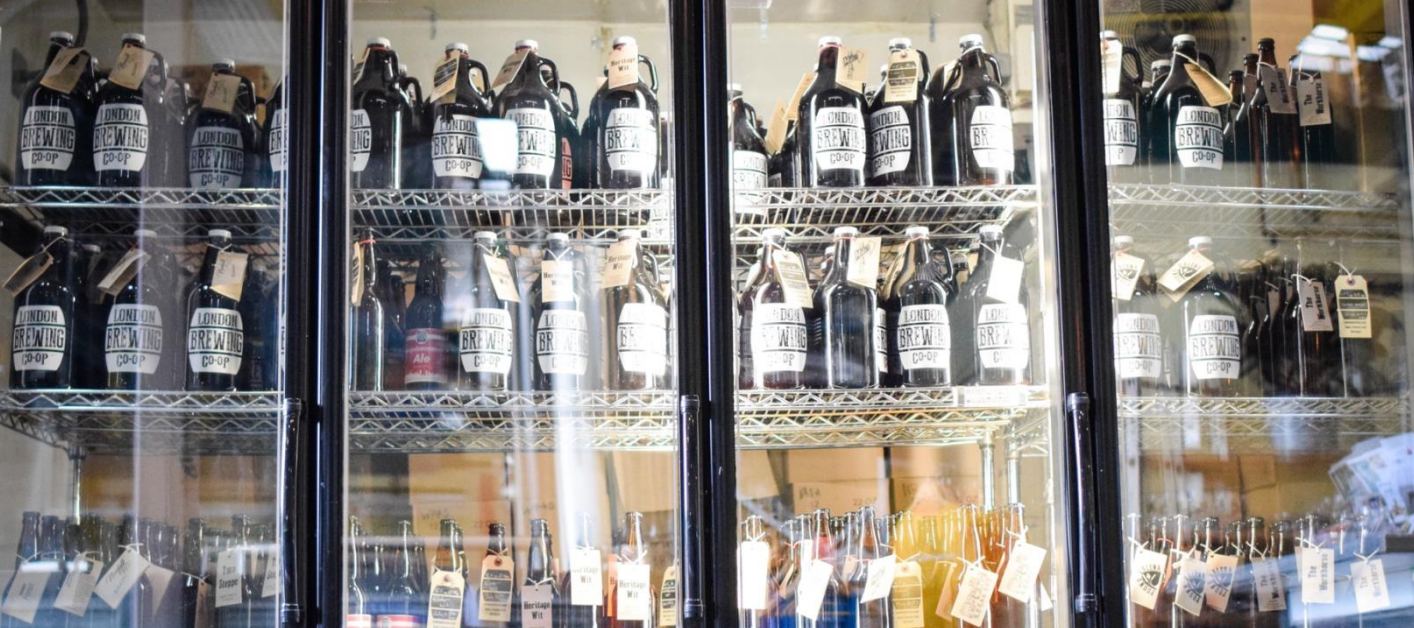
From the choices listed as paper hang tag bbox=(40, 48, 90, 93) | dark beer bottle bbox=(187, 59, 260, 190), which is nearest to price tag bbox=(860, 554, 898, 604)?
dark beer bottle bbox=(187, 59, 260, 190)

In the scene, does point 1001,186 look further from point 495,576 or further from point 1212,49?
point 495,576

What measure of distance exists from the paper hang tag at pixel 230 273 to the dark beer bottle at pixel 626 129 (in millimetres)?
667

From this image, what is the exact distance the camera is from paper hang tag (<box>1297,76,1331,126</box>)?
2.59 m

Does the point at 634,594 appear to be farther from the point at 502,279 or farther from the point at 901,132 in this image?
the point at 901,132

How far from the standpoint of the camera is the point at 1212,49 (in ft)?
8.63

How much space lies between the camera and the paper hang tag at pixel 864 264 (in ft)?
8.21

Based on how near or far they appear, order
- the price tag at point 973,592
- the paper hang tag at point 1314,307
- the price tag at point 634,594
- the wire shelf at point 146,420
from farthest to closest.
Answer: the paper hang tag at point 1314,307 < the price tag at point 973,592 < the price tag at point 634,594 < the wire shelf at point 146,420

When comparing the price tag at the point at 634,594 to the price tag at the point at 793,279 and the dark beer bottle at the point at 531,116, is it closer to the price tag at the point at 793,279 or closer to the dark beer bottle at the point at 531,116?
the price tag at the point at 793,279

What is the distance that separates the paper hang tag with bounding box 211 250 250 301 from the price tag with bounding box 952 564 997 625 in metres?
1.44

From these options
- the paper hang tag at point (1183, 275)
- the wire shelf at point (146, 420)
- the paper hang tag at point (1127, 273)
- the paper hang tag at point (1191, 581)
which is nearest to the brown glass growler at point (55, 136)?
the wire shelf at point (146, 420)

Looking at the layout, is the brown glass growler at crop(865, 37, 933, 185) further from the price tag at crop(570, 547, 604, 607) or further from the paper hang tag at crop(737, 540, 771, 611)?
the price tag at crop(570, 547, 604, 607)

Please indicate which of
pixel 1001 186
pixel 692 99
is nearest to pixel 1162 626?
pixel 1001 186

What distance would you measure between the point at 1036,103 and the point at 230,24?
1515 mm

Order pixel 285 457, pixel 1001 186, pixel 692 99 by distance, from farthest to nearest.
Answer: pixel 1001 186, pixel 692 99, pixel 285 457
